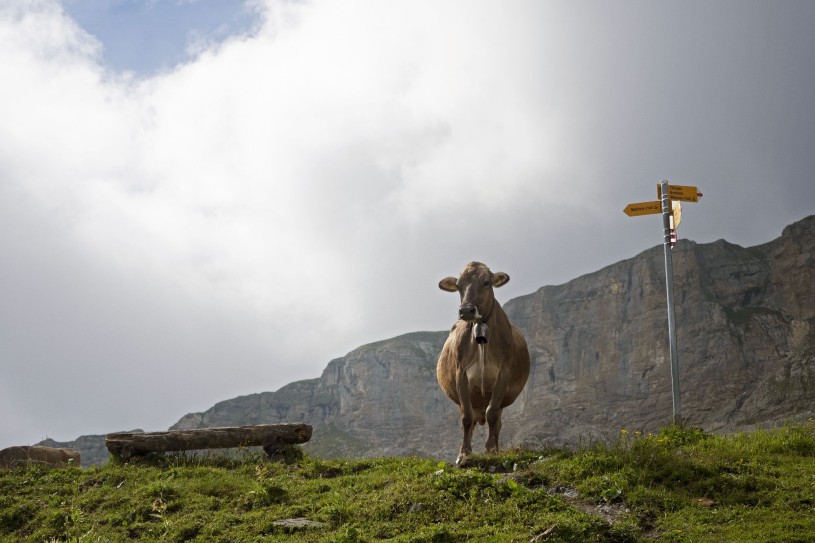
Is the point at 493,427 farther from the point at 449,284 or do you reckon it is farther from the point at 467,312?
the point at 449,284

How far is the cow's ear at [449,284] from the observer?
1625cm

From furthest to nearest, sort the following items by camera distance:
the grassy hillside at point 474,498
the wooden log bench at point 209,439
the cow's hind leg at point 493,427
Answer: the wooden log bench at point 209,439
the cow's hind leg at point 493,427
the grassy hillside at point 474,498

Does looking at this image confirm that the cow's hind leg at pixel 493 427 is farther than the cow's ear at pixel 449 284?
No

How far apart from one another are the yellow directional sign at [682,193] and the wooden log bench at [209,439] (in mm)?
10386

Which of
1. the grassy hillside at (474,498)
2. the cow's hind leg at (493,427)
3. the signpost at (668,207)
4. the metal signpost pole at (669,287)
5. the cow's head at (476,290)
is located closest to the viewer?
the grassy hillside at (474,498)

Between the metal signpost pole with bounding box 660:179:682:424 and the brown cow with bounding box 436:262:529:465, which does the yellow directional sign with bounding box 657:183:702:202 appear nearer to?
the metal signpost pole with bounding box 660:179:682:424

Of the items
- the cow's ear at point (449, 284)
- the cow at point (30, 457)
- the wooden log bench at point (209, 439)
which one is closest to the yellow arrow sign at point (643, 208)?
the cow's ear at point (449, 284)

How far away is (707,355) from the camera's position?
643 feet

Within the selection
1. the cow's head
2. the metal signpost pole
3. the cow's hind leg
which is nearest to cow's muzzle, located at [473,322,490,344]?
the cow's head

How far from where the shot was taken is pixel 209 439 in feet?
52.0

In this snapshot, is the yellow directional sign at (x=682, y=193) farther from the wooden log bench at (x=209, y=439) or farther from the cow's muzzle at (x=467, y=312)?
the wooden log bench at (x=209, y=439)

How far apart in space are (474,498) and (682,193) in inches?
445

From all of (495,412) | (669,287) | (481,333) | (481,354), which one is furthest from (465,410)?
(669,287)

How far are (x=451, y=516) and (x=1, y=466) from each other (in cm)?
1051
